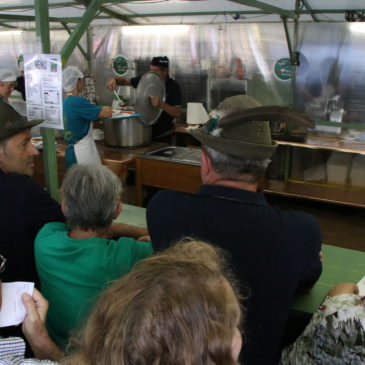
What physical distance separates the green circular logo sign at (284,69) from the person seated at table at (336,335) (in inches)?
160

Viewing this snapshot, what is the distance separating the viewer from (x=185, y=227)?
1099 millimetres

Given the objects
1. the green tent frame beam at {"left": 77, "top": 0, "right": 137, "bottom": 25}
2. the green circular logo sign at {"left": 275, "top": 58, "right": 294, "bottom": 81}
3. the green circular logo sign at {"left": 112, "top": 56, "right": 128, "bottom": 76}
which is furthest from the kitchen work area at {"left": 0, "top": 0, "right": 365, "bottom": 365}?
the green circular logo sign at {"left": 112, "top": 56, "right": 128, "bottom": 76}

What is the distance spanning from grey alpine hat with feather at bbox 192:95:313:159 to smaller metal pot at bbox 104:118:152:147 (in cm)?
276

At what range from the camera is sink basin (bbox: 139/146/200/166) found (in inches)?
135

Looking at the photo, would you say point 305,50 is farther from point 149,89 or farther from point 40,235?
point 40,235

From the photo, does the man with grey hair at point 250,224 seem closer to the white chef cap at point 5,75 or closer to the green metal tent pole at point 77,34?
the green metal tent pole at point 77,34

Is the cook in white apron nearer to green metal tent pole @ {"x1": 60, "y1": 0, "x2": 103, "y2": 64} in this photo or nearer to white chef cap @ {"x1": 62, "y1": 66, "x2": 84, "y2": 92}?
white chef cap @ {"x1": 62, "y1": 66, "x2": 84, "y2": 92}

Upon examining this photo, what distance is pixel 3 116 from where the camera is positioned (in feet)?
5.58

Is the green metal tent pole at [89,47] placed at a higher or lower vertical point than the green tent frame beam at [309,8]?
lower

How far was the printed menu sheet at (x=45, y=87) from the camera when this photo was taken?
1.64 metres

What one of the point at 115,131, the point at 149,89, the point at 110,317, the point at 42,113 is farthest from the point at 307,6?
the point at 110,317

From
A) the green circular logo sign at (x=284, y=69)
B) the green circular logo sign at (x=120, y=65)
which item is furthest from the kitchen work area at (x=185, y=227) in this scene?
the green circular logo sign at (x=120, y=65)

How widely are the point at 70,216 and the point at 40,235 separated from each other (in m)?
0.13

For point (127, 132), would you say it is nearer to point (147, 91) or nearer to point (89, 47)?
point (147, 91)
